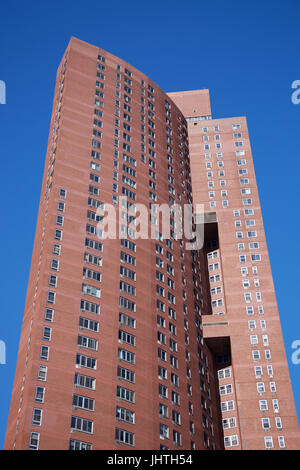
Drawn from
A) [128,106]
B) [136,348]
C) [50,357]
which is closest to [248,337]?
[136,348]

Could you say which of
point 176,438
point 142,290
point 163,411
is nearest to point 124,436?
point 163,411

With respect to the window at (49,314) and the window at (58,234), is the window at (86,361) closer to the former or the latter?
the window at (49,314)

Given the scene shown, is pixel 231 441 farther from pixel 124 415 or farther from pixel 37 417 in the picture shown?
pixel 37 417

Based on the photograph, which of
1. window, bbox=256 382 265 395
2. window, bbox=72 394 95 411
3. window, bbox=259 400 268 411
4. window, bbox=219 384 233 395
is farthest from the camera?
window, bbox=219 384 233 395

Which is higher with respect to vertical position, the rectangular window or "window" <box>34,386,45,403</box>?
"window" <box>34,386,45,403</box>

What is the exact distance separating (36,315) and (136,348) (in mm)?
16781

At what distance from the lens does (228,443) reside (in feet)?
366

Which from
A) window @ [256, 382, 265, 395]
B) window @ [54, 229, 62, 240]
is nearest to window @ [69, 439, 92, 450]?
window @ [54, 229, 62, 240]

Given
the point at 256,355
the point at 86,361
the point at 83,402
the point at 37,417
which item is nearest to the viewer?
the point at 37,417

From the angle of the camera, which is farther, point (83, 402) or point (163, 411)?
point (163, 411)

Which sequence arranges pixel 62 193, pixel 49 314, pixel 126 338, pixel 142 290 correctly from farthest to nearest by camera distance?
1. pixel 142 290
2. pixel 62 193
3. pixel 126 338
4. pixel 49 314

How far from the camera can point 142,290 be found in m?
102

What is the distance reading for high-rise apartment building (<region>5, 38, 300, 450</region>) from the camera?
84.3m

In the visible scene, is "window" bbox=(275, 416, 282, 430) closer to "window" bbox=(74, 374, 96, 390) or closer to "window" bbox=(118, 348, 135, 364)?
"window" bbox=(118, 348, 135, 364)
